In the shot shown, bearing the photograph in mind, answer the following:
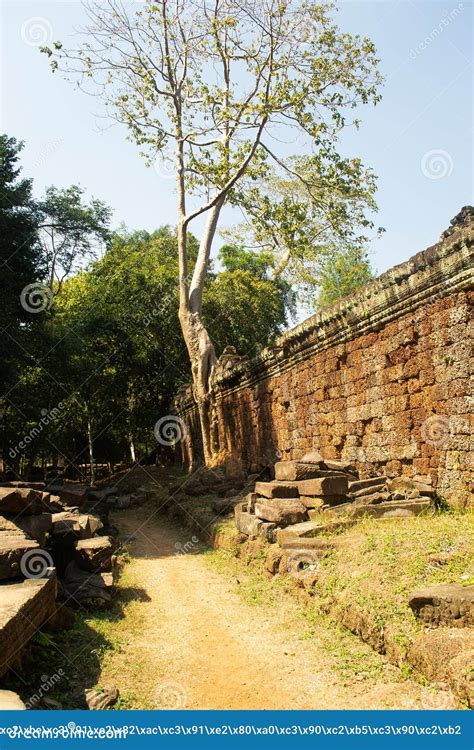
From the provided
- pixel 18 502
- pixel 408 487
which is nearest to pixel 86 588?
pixel 18 502

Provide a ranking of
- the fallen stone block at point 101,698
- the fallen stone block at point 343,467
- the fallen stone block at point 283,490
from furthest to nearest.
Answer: the fallen stone block at point 343,467 → the fallen stone block at point 283,490 → the fallen stone block at point 101,698

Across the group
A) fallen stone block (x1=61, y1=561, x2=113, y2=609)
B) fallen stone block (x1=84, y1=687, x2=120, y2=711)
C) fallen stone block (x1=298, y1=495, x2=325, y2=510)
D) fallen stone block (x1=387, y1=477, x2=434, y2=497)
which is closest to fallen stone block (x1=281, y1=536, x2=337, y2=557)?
fallen stone block (x1=298, y1=495, x2=325, y2=510)

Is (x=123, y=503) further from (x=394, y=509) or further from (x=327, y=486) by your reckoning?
(x=394, y=509)

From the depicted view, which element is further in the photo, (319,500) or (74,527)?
(74,527)

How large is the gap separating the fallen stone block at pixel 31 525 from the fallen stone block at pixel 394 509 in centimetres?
356

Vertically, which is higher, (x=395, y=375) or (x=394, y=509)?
(x=395, y=375)

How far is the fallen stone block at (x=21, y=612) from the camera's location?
134 inches

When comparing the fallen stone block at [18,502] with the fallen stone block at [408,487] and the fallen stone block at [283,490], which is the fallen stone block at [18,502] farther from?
the fallen stone block at [408,487]

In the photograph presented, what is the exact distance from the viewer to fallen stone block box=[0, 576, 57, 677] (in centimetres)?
342

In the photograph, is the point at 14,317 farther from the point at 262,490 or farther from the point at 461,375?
the point at 461,375

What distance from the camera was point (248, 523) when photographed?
25.3 ft

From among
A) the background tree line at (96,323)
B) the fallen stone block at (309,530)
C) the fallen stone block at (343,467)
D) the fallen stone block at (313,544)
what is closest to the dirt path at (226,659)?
the fallen stone block at (313,544)

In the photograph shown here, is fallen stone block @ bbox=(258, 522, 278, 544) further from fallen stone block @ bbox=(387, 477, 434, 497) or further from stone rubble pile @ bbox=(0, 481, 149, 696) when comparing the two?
stone rubble pile @ bbox=(0, 481, 149, 696)

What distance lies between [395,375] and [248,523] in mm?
2864
